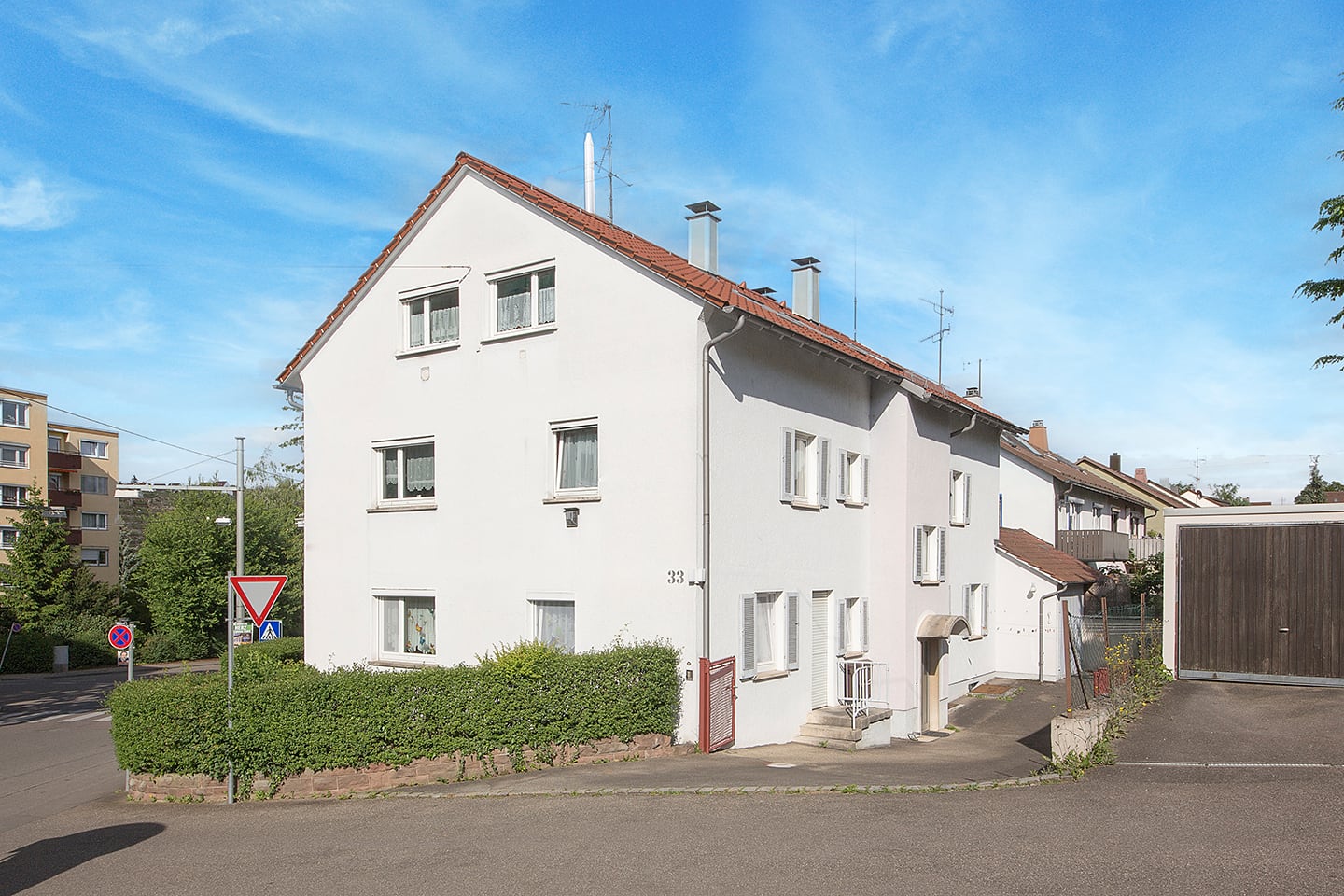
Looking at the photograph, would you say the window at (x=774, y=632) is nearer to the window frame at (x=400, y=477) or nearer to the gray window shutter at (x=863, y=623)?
the gray window shutter at (x=863, y=623)

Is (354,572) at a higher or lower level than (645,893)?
higher

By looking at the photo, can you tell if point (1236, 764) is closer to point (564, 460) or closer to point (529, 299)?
point (564, 460)

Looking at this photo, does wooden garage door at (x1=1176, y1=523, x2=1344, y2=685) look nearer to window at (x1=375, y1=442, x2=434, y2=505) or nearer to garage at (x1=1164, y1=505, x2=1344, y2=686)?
→ garage at (x1=1164, y1=505, x2=1344, y2=686)

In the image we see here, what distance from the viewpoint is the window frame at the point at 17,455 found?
57375 mm

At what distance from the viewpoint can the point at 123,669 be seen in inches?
1690

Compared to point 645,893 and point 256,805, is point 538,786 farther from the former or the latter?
point 645,893

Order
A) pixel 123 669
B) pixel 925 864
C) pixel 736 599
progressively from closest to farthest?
1. pixel 925 864
2. pixel 736 599
3. pixel 123 669

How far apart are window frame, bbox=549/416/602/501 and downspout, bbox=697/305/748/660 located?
1779 mm

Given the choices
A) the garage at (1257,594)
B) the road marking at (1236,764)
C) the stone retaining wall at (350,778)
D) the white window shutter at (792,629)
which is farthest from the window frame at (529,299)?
the garage at (1257,594)

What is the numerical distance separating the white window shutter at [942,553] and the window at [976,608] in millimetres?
3608

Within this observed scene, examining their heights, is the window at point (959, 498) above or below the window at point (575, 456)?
below

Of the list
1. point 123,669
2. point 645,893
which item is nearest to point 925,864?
point 645,893

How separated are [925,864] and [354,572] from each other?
1346 centimetres

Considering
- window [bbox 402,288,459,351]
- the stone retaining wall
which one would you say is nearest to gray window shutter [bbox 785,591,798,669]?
the stone retaining wall
